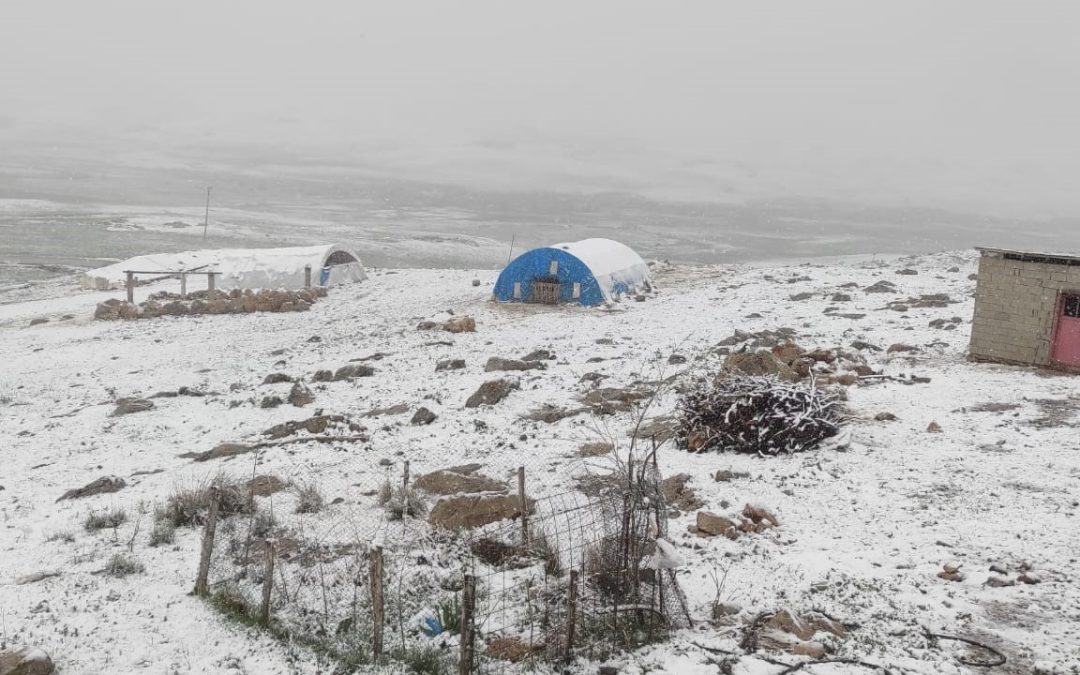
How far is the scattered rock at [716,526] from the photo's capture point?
9.79 m

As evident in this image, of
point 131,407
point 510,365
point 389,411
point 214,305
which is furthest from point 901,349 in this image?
point 214,305

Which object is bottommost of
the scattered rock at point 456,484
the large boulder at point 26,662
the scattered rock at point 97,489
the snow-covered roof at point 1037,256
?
the scattered rock at point 97,489

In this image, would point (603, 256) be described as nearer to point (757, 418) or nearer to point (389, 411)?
point (389, 411)

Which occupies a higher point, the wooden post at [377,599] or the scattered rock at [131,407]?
the wooden post at [377,599]

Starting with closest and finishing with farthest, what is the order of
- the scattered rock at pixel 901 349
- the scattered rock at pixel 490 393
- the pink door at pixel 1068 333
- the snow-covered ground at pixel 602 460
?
1. the snow-covered ground at pixel 602 460
2. the pink door at pixel 1068 333
3. the scattered rock at pixel 490 393
4. the scattered rock at pixel 901 349

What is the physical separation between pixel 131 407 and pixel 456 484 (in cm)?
1008

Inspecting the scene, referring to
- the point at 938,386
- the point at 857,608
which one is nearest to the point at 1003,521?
the point at 857,608

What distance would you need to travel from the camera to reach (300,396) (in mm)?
18406

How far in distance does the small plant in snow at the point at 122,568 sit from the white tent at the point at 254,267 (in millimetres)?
29270

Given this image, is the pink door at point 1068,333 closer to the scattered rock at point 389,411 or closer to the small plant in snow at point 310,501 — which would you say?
the scattered rock at point 389,411

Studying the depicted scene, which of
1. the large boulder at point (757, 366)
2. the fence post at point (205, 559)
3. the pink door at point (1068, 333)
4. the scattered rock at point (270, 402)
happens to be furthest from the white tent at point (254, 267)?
the fence post at point (205, 559)

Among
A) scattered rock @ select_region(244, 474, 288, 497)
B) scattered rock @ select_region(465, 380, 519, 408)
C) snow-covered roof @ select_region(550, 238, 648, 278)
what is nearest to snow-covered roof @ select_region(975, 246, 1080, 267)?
scattered rock @ select_region(465, 380, 519, 408)

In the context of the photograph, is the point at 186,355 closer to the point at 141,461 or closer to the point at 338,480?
the point at 141,461

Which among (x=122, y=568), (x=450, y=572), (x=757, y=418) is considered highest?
(x=757, y=418)
